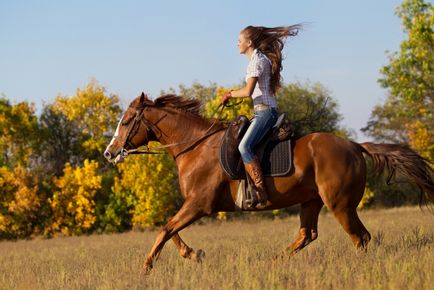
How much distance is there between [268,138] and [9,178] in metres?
32.0

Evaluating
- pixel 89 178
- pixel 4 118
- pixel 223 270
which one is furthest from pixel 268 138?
pixel 4 118

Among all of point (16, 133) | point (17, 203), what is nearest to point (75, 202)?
point (17, 203)

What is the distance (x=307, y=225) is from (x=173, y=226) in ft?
7.69

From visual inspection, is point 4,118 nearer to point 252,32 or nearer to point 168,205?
point 168,205

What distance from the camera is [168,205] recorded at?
117 ft

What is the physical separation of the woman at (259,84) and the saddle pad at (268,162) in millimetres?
158

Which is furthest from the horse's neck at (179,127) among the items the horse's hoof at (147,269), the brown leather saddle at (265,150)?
the horse's hoof at (147,269)

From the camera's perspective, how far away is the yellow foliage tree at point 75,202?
37062mm

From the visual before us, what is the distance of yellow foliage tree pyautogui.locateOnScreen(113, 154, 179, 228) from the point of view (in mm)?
34469

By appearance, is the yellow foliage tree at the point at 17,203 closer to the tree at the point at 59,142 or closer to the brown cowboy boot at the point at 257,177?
the tree at the point at 59,142

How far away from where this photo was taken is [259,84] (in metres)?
8.47

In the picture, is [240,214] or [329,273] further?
[240,214]

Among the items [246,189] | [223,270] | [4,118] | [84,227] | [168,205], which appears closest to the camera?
[223,270]

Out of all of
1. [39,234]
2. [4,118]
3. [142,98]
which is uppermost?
[4,118]
